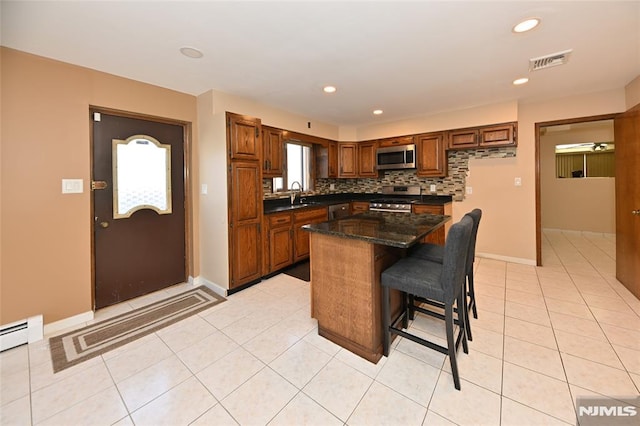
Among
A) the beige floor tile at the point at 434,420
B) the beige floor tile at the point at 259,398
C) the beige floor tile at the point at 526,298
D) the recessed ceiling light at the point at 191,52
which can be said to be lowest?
the beige floor tile at the point at 434,420

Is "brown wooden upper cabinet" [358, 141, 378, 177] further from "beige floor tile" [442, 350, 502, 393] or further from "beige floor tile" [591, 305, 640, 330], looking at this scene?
"beige floor tile" [442, 350, 502, 393]

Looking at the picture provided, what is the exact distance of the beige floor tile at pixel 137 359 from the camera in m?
1.81

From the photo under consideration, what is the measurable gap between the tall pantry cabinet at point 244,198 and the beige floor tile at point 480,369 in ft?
7.55

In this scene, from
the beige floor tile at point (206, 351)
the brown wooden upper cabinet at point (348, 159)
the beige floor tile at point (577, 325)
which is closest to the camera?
the beige floor tile at point (206, 351)

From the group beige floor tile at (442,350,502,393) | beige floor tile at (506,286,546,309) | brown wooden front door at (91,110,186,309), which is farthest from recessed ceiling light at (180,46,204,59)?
beige floor tile at (506,286,546,309)

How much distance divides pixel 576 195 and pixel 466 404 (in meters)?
6.60

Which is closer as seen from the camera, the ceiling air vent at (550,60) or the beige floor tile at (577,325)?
A: the beige floor tile at (577,325)

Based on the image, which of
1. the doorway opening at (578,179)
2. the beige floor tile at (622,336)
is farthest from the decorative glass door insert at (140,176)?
the doorway opening at (578,179)

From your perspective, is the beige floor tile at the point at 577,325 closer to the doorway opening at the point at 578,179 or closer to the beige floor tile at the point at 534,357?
the beige floor tile at the point at 534,357

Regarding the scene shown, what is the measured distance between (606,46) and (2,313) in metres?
5.47

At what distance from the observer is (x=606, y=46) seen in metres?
2.22

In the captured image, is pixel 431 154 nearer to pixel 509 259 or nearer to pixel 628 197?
pixel 509 259

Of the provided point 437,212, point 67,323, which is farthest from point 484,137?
point 67,323

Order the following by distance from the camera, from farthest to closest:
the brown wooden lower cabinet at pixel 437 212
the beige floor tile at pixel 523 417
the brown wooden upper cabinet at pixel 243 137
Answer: the brown wooden lower cabinet at pixel 437 212 → the brown wooden upper cabinet at pixel 243 137 → the beige floor tile at pixel 523 417
